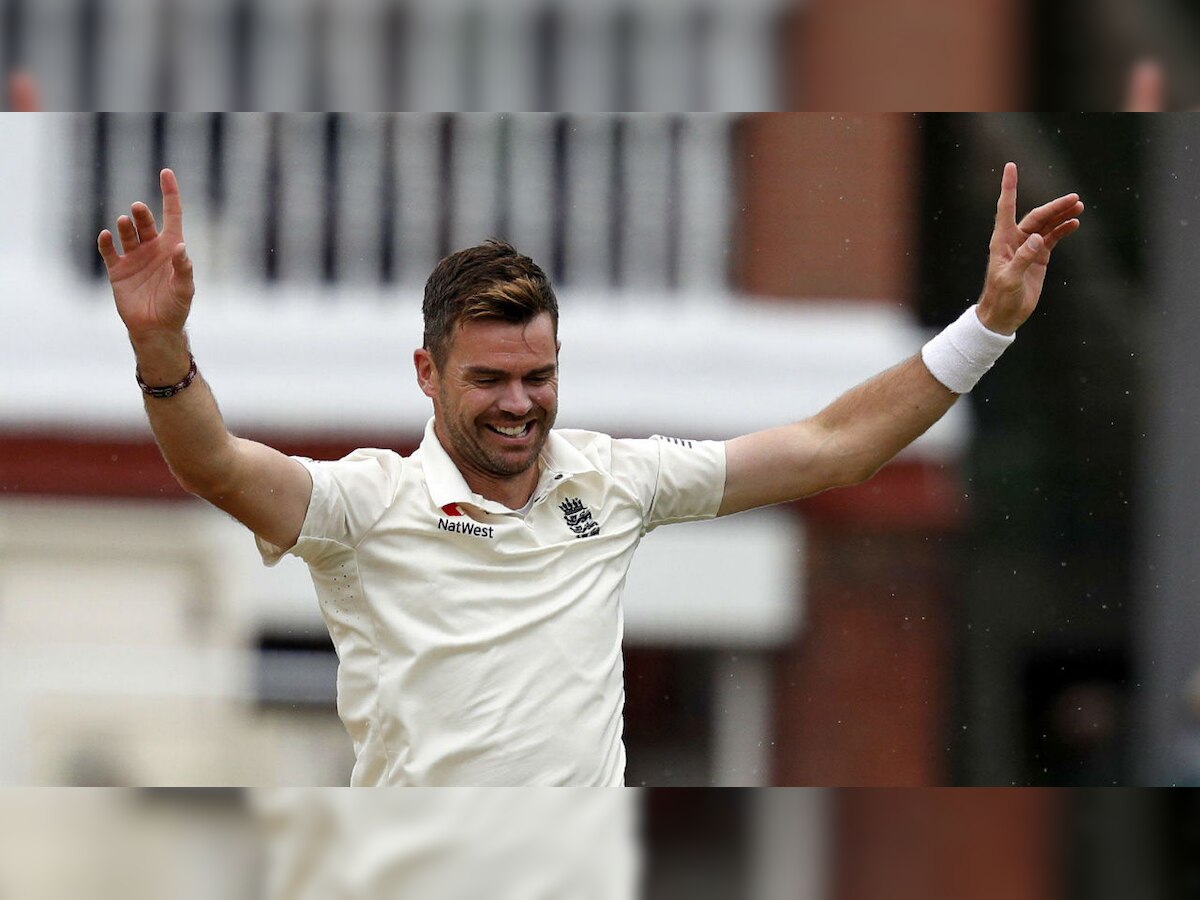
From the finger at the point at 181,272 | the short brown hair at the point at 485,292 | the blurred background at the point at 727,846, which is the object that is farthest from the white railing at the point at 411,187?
the blurred background at the point at 727,846

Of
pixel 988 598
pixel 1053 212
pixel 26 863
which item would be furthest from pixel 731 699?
pixel 26 863

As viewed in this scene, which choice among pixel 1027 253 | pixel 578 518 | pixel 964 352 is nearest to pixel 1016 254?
pixel 1027 253

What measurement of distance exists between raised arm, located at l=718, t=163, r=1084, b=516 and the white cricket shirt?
259 millimetres

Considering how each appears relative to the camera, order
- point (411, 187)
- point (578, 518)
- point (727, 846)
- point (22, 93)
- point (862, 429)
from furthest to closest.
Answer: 1. point (411, 187)
2. point (862, 429)
3. point (578, 518)
4. point (22, 93)
5. point (727, 846)

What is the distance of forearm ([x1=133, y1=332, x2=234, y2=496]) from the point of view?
1.72m

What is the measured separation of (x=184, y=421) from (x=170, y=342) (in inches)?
3.8

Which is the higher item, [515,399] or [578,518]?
[515,399]

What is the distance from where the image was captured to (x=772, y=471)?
2.13 metres

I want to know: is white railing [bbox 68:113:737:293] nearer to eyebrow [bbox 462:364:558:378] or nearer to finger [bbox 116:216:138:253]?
eyebrow [bbox 462:364:558:378]

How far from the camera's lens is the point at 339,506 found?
1915 millimetres

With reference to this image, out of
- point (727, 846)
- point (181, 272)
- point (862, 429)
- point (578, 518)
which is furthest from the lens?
point (862, 429)

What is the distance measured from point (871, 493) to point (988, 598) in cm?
31

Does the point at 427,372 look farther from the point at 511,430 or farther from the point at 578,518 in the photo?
the point at 578,518

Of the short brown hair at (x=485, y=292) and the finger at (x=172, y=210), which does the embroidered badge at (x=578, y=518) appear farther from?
the finger at (x=172, y=210)
